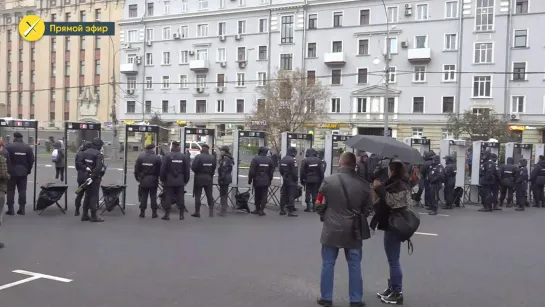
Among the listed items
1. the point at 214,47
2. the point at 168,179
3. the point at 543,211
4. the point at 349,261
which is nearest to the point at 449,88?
the point at 214,47

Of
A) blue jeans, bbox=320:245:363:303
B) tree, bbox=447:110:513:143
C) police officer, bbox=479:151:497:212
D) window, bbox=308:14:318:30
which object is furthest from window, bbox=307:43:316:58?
blue jeans, bbox=320:245:363:303

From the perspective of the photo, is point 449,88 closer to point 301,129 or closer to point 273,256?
point 301,129

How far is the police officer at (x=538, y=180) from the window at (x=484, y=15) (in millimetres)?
29546

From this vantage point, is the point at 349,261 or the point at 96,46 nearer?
the point at 349,261

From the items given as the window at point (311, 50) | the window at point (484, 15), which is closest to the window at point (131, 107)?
the window at point (311, 50)

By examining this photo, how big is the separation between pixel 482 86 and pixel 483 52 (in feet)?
9.36

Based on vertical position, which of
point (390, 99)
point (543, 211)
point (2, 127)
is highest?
point (390, 99)

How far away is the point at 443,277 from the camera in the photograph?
7469 mm

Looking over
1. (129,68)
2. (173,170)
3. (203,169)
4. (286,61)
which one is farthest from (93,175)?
(129,68)

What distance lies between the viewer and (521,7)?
141 feet

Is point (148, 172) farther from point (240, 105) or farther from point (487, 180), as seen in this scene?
point (240, 105)

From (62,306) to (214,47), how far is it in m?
50.7

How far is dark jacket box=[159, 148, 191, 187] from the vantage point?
477 inches

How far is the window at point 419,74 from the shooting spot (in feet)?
150
